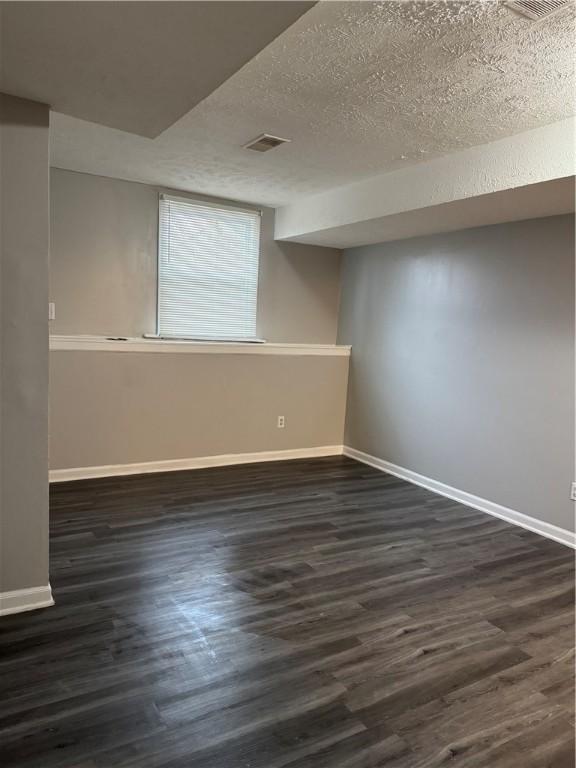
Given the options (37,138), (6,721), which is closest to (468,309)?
(37,138)

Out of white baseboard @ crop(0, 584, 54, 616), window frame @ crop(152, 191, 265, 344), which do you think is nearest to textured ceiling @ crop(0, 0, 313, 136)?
white baseboard @ crop(0, 584, 54, 616)

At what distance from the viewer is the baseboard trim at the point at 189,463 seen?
14.2ft

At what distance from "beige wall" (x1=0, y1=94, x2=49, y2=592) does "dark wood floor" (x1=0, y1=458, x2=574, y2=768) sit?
331 millimetres

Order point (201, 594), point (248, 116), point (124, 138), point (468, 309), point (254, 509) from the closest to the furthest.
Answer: point (201, 594) → point (248, 116) → point (124, 138) → point (254, 509) → point (468, 309)

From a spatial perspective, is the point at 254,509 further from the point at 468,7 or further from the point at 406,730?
the point at 468,7

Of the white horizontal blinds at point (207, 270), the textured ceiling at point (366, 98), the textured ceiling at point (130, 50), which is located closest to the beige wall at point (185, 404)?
the white horizontal blinds at point (207, 270)

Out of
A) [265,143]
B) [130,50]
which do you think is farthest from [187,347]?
[130,50]

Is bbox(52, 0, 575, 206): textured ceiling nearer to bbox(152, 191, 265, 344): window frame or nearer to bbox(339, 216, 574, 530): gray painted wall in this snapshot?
bbox(152, 191, 265, 344): window frame

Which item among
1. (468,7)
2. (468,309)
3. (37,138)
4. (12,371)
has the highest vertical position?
(468,7)

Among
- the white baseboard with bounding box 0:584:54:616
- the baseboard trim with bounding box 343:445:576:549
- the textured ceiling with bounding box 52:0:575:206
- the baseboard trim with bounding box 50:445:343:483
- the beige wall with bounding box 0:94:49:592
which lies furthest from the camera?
the baseboard trim with bounding box 50:445:343:483

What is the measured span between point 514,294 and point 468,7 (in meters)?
2.40

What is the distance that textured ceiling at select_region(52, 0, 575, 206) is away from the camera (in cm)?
194

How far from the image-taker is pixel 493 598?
2.78m

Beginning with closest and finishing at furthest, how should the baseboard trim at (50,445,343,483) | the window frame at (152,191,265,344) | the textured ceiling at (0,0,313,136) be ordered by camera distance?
the textured ceiling at (0,0,313,136) → the baseboard trim at (50,445,343,483) → the window frame at (152,191,265,344)
